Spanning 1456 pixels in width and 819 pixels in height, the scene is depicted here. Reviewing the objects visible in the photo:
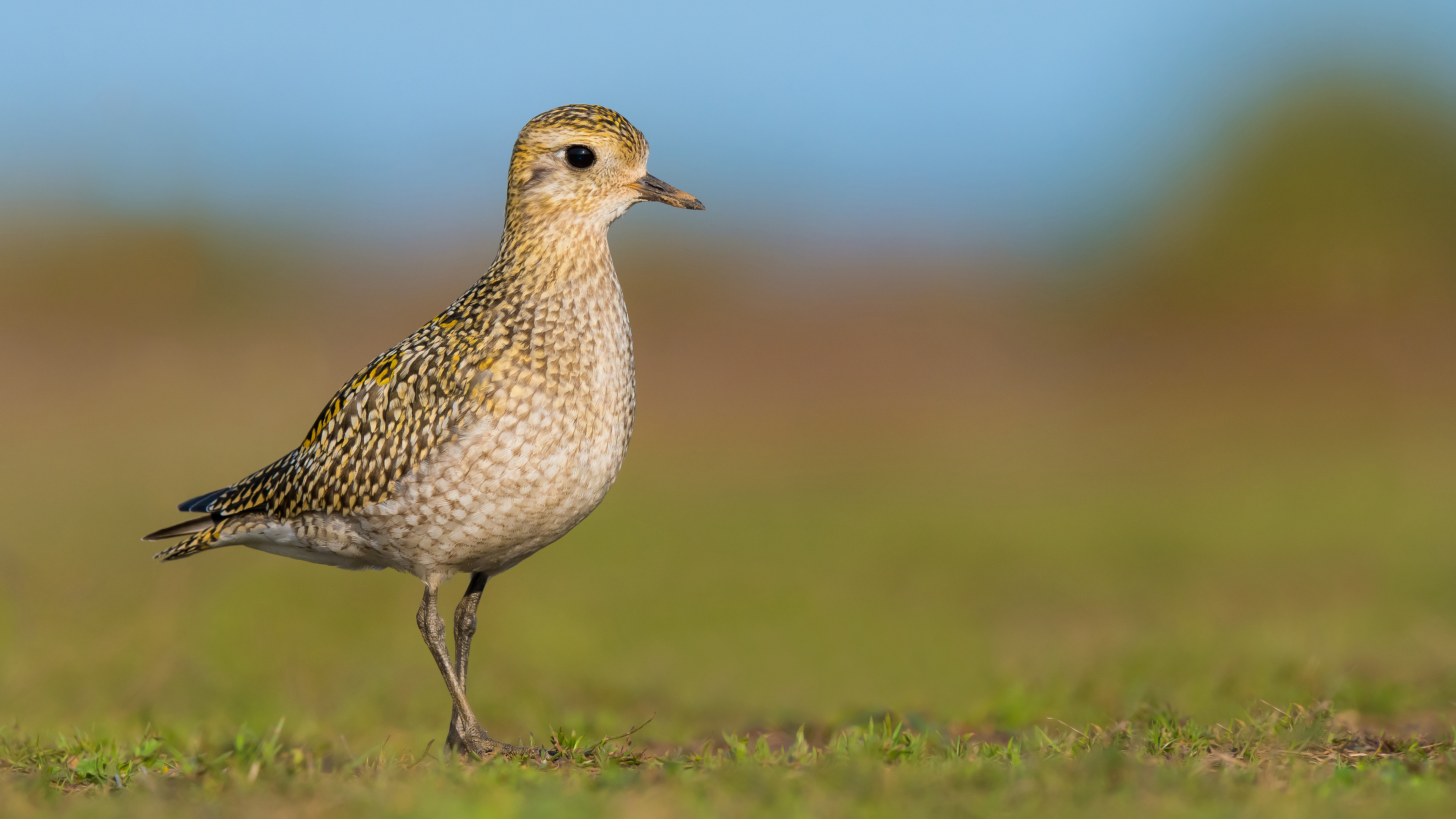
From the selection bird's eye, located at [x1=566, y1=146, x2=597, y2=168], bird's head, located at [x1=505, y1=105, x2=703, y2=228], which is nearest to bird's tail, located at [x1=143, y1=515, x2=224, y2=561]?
bird's head, located at [x1=505, y1=105, x2=703, y2=228]

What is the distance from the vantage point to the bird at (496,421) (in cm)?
671

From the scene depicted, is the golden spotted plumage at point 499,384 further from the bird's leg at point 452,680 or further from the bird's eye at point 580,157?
the bird's leg at point 452,680

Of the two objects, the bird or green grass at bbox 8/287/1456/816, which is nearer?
green grass at bbox 8/287/1456/816

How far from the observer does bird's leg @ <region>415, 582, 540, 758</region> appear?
6.96 m

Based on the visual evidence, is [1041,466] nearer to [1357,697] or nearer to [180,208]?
[1357,697]

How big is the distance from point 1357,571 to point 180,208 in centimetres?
2911

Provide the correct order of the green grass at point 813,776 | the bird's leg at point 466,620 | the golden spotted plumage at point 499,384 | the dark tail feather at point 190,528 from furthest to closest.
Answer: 1. the dark tail feather at point 190,528
2. the bird's leg at point 466,620
3. the golden spotted plumage at point 499,384
4. the green grass at point 813,776

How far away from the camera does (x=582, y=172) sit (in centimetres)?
738

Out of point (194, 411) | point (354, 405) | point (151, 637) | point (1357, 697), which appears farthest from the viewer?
point (194, 411)

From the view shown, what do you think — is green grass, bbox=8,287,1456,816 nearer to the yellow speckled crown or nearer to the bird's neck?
the bird's neck

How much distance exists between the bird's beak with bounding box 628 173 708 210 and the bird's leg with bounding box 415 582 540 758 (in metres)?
2.24

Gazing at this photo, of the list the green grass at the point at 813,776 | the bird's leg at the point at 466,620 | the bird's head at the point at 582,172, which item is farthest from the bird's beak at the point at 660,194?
the green grass at the point at 813,776

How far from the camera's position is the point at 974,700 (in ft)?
31.6

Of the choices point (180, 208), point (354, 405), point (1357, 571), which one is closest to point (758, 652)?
point (354, 405)
